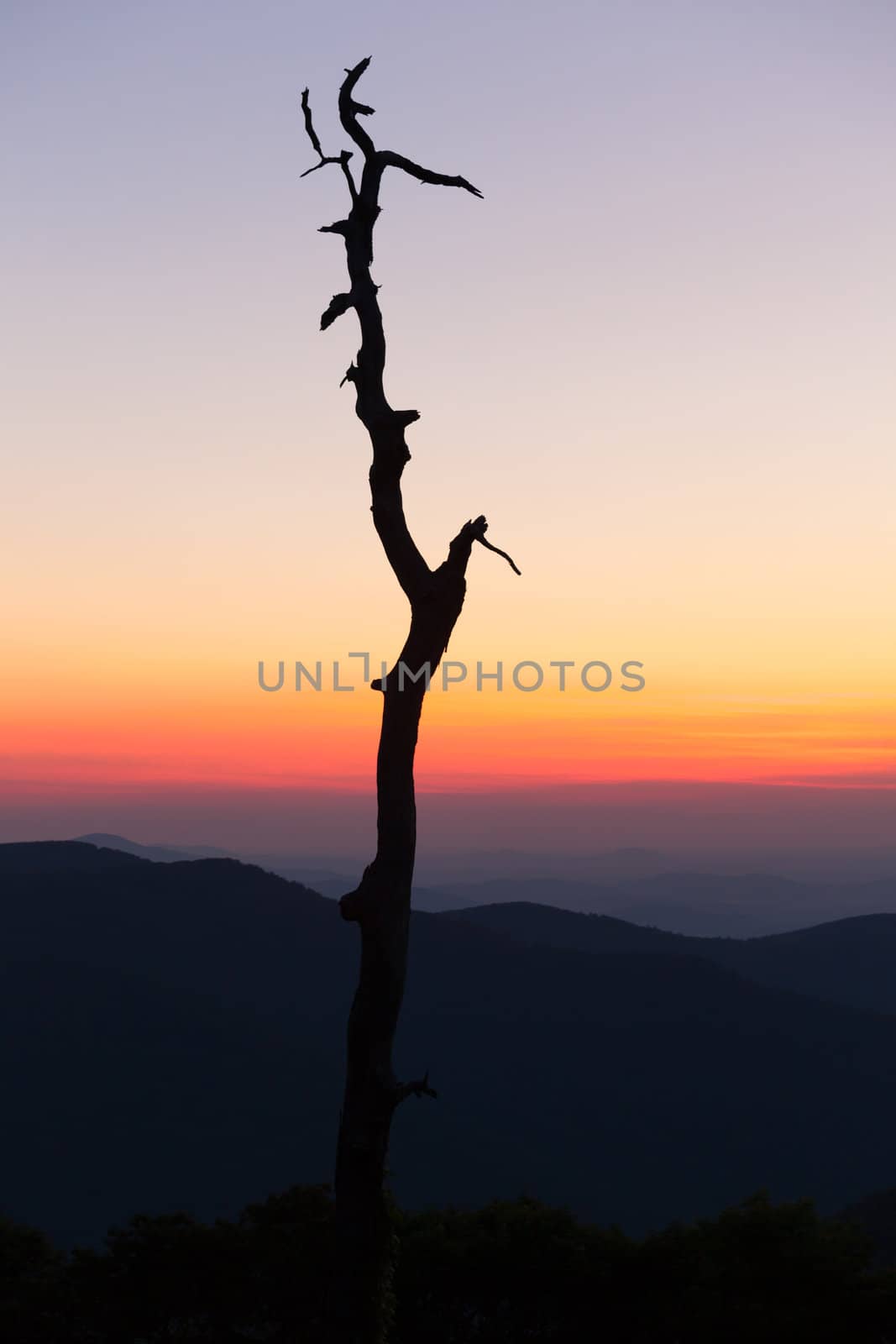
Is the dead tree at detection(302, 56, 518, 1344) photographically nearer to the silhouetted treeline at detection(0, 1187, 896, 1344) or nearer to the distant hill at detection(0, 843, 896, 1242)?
the silhouetted treeline at detection(0, 1187, 896, 1344)

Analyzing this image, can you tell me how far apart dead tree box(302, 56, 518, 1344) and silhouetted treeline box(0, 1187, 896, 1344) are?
10849mm

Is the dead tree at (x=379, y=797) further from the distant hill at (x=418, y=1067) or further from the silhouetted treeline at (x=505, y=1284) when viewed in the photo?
the distant hill at (x=418, y=1067)

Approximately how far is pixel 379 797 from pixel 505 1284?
43.1 ft

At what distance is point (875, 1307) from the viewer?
18.5 meters

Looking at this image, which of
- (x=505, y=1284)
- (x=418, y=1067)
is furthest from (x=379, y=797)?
(x=418, y=1067)

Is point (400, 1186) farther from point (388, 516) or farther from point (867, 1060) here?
point (388, 516)

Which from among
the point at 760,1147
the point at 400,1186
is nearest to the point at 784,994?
the point at 760,1147

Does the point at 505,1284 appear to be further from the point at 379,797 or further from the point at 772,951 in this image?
the point at 772,951

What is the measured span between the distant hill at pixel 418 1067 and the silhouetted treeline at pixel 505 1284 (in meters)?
92.6

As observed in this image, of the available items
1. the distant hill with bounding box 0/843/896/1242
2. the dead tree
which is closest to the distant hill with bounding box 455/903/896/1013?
the distant hill with bounding box 0/843/896/1242

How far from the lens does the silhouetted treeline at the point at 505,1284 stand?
1883 cm

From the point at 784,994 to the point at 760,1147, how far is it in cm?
3085

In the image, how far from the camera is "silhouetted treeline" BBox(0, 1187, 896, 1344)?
1883 cm

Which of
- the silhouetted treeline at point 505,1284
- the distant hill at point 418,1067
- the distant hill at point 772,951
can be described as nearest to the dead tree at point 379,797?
the silhouetted treeline at point 505,1284
